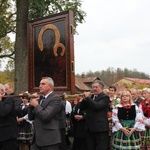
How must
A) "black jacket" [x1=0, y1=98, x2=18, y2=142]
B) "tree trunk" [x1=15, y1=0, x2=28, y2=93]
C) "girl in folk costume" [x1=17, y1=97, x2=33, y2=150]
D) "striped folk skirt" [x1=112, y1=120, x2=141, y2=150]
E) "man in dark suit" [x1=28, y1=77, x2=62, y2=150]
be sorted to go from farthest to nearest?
"tree trunk" [x1=15, y1=0, x2=28, y2=93]
"girl in folk costume" [x1=17, y1=97, x2=33, y2=150]
"striped folk skirt" [x1=112, y1=120, x2=141, y2=150]
"black jacket" [x1=0, y1=98, x2=18, y2=142]
"man in dark suit" [x1=28, y1=77, x2=62, y2=150]

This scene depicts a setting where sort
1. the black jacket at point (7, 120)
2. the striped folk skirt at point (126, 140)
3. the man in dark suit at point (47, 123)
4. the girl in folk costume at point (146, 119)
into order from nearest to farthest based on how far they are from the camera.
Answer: the man in dark suit at point (47, 123) → the black jacket at point (7, 120) → the striped folk skirt at point (126, 140) → the girl in folk costume at point (146, 119)

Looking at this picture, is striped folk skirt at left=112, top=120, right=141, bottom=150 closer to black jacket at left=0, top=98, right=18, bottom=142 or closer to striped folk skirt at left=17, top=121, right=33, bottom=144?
black jacket at left=0, top=98, right=18, bottom=142

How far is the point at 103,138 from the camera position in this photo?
538cm

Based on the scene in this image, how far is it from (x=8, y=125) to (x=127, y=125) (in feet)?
7.72

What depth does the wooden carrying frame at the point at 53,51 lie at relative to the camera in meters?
5.35

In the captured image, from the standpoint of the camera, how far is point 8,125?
496 centimetres

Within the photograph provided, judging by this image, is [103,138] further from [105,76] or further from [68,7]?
[105,76]

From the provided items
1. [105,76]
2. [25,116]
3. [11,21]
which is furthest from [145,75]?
[25,116]

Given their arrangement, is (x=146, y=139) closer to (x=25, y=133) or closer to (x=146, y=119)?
(x=146, y=119)

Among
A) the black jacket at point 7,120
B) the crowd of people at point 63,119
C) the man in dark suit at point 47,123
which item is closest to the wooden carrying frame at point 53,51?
the crowd of people at point 63,119

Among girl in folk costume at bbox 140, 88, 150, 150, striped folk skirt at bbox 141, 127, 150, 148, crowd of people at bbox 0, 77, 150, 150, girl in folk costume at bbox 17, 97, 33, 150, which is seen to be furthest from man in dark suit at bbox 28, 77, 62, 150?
striped folk skirt at bbox 141, 127, 150, 148

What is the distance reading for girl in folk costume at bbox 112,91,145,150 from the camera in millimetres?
5301

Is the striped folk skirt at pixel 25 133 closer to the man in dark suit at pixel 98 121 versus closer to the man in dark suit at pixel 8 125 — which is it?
the man in dark suit at pixel 8 125

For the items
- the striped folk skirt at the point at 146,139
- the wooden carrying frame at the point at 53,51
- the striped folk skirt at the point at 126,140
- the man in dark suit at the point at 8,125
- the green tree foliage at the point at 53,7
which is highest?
the green tree foliage at the point at 53,7
